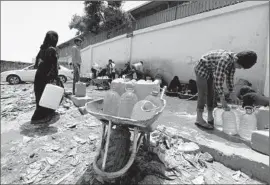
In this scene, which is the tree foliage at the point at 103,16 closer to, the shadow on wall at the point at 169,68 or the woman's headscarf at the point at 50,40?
the shadow on wall at the point at 169,68

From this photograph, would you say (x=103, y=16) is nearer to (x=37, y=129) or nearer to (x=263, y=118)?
(x=37, y=129)

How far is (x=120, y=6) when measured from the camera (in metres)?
16.1

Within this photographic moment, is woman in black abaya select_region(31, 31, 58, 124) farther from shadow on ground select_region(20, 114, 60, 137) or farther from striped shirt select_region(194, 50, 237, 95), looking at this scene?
striped shirt select_region(194, 50, 237, 95)

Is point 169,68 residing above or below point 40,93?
above

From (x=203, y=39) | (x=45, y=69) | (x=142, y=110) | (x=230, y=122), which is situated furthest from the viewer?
(x=203, y=39)

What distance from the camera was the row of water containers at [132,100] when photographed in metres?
2.15

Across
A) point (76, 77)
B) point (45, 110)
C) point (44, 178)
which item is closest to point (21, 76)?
point (76, 77)

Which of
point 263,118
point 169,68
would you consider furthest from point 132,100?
point 169,68

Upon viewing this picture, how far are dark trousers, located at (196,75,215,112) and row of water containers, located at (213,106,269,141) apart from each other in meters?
0.40

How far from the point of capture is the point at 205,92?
327cm

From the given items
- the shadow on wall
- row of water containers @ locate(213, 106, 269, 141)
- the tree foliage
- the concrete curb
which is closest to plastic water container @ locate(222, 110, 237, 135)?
row of water containers @ locate(213, 106, 269, 141)

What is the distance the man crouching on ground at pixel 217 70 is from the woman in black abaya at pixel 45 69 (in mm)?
2724

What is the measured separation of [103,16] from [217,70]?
15.4m

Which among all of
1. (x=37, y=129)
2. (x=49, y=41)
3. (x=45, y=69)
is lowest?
(x=37, y=129)
